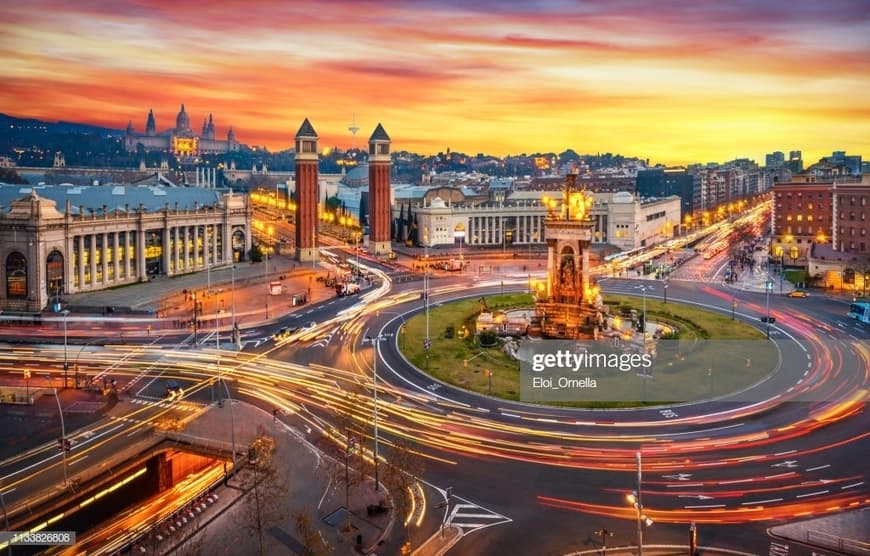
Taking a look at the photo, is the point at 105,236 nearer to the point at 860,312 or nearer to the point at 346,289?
the point at 346,289

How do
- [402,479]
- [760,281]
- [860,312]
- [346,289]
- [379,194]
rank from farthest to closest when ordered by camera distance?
[379,194] < [760,281] < [346,289] < [860,312] < [402,479]

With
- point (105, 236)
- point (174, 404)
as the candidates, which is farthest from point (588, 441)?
point (105, 236)

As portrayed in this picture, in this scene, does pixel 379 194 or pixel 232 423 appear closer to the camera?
pixel 232 423

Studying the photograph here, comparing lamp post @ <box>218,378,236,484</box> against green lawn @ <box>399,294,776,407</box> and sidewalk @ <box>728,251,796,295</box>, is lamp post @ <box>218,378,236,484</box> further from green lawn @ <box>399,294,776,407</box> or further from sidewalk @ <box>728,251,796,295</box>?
sidewalk @ <box>728,251,796,295</box>

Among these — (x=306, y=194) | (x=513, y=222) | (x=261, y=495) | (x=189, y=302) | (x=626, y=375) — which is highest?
(x=306, y=194)

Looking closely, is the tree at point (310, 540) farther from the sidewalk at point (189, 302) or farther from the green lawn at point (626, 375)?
the sidewalk at point (189, 302)

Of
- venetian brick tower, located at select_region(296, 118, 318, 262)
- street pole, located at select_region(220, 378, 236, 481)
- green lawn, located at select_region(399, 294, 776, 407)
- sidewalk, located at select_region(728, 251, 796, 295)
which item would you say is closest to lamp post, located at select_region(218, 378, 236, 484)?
street pole, located at select_region(220, 378, 236, 481)
